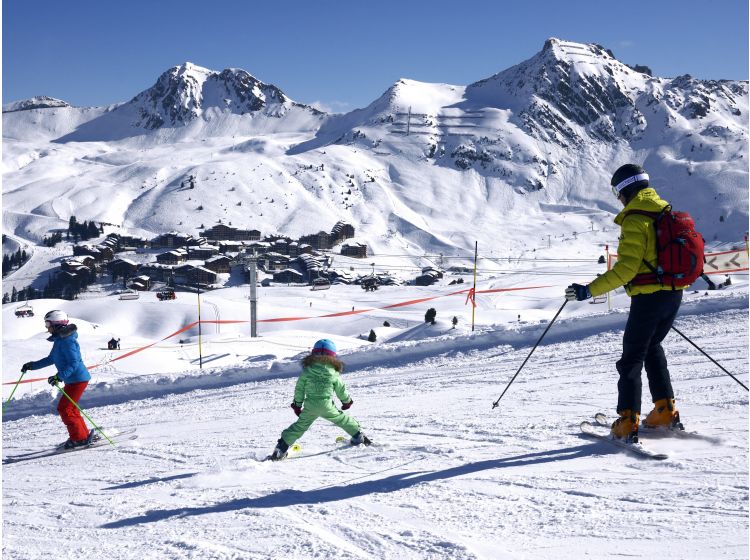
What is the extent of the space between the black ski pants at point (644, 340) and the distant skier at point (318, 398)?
1.99 m

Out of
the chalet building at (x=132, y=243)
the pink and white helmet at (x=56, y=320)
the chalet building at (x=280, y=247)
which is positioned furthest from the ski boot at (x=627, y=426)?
the chalet building at (x=132, y=243)

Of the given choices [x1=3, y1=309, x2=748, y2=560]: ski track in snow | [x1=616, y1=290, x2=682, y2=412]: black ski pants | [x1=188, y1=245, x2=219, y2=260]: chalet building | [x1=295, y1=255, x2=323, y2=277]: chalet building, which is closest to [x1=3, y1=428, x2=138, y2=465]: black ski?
[x1=3, y1=309, x2=748, y2=560]: ski track in snow

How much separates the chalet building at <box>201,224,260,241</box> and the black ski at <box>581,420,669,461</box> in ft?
336

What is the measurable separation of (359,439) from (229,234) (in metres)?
104

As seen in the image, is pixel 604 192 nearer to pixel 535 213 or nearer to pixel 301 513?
pixel 535 213

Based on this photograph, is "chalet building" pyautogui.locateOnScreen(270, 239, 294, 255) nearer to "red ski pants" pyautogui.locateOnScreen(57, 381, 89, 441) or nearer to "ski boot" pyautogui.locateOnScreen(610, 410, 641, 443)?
"red ski pants" pyautogui.locateOnScreen(57, 381, 89, 441)

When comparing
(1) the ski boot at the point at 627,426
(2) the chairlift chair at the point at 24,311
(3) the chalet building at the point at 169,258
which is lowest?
(2) the chairlift chair at the point at 24,311

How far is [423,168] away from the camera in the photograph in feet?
550

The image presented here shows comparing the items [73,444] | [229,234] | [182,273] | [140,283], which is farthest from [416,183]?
[73,444]

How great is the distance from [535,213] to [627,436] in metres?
152

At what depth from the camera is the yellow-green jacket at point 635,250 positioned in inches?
165

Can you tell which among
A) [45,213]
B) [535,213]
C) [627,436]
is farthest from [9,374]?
[535,213]

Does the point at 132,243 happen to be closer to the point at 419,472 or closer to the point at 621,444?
the point at 419,472

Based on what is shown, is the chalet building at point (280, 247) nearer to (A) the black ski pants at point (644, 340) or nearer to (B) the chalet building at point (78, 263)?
(B) the chalet building at point (78, 263)
